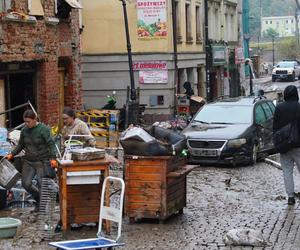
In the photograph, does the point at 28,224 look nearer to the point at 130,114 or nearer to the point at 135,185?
the point at 135,185

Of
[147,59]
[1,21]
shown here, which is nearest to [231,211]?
[1,21]

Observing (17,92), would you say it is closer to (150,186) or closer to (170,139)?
(170,139)

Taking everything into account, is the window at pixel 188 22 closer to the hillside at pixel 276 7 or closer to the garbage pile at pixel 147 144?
the garbage pile at pixel 147 144

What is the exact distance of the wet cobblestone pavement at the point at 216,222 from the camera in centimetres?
947

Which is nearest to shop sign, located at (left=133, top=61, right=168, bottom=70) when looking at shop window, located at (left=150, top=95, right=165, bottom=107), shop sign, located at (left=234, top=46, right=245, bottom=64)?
shop window, located at (left=150, top=95, right=165, bottom=107)

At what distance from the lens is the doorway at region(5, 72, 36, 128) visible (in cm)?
1776

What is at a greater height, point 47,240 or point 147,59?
point 147,59

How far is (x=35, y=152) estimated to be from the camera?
37.1 feet

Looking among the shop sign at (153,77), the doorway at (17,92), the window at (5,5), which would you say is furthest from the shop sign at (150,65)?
the window at (5,5)

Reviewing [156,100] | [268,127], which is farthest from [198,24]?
[268,127]

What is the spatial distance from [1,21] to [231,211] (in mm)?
7482

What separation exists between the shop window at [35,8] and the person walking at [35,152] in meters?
6.93

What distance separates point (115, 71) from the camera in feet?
100

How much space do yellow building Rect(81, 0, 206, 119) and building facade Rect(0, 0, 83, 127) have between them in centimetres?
898
